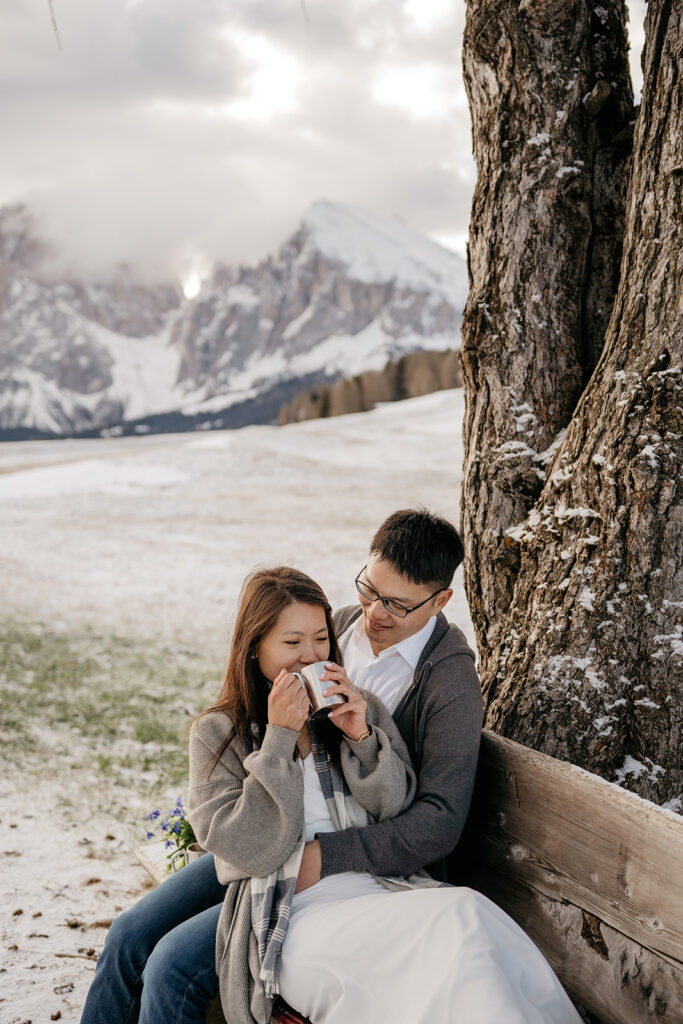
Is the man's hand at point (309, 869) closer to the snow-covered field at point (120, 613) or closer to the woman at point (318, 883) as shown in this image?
the woman at point (318, 883)

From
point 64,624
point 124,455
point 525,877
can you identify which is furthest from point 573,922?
point 124,455

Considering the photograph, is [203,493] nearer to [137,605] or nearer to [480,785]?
[137,605]

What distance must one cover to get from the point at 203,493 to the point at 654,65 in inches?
758

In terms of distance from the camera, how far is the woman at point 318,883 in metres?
1.96

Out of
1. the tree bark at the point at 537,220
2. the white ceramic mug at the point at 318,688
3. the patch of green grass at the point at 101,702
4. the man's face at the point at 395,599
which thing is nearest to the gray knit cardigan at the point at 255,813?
the white ceramic mug at the point at 318,688

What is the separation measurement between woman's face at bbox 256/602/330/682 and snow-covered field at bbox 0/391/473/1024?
0.33 metres

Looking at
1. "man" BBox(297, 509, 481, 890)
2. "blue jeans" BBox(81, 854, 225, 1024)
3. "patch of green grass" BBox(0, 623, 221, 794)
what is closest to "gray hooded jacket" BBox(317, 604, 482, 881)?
"man" BBox(297, 509, 481, 890)

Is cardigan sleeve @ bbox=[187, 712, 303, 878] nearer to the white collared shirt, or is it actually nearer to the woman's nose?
the woman's nose

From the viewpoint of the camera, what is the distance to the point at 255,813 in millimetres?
2395

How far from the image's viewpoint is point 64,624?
10641 mm

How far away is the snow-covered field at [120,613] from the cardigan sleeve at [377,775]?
0.74 meters

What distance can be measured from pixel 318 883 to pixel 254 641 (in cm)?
73

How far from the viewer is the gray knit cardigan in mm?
2320

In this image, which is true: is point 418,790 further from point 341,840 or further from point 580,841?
point 580,841
